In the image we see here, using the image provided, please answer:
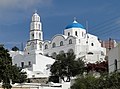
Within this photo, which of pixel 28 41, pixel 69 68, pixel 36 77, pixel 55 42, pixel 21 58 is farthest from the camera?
pixel 28 41

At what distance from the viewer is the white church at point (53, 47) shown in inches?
3653

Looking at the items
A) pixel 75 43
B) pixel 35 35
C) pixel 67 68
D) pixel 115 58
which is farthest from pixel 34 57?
pixel 115 58

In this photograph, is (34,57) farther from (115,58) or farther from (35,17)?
(115,58)

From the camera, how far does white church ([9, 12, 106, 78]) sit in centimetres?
9278

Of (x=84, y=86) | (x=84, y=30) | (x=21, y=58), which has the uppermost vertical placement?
(x=84, y=30)

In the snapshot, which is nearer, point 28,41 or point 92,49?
point 92,49

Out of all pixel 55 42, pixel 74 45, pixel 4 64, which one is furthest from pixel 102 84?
pixel 55 42

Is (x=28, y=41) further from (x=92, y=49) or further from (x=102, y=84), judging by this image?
(x=102, y=84)

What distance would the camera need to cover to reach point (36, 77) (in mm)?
77500

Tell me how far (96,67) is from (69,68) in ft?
17.3

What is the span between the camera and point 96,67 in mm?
71125

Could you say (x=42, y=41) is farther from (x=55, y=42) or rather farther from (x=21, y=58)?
(x=21, y=58)

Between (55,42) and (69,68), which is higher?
(55,42)

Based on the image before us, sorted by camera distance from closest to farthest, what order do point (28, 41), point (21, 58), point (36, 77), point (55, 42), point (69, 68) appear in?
1. point (69, 68)
2. point (36, 77)
3. point (21, 58)
4. point (55, 42)
5. point (28, 41)
